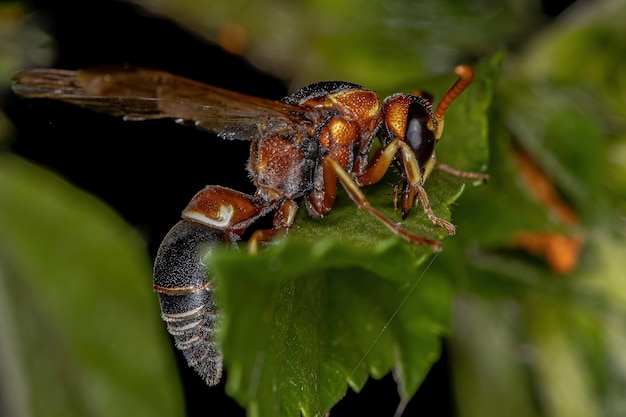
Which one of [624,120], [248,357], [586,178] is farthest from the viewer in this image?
[624,120]

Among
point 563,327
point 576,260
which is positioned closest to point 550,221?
point 576,260

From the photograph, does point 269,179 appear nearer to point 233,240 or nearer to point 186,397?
point 233,240

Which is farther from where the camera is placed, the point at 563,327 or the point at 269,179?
the point at 563,327

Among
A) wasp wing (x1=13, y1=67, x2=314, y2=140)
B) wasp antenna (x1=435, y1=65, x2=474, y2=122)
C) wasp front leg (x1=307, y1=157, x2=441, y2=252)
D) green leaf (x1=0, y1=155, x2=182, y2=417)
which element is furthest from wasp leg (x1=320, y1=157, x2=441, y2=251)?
green leaf (x1=0, y1=155, x2=182, y2=417)

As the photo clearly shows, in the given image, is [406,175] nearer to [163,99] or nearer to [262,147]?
[262,147]

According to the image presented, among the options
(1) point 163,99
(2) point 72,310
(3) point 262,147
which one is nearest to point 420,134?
(3) point 262,147

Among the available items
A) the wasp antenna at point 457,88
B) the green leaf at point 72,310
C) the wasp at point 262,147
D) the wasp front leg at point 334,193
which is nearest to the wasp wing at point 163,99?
the wasp at point 262,147

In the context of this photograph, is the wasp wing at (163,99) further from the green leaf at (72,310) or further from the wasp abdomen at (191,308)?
the green leaf at (72,310)
